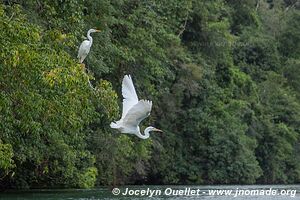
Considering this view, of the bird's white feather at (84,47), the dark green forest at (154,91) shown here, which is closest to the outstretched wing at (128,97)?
the dark green forest at (154,91)

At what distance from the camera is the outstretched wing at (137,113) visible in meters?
15.4

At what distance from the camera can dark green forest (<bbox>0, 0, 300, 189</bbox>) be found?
17.7 m

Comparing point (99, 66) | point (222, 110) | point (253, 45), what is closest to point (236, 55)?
point (253, 45)

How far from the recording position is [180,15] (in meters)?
40.8

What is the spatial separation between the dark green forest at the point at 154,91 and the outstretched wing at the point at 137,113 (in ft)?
4.72

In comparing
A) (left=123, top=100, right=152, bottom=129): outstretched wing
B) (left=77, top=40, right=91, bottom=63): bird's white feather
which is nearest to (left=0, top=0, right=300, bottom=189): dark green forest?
(left=77, top=40, right=91, bottom=63): bird's white feather

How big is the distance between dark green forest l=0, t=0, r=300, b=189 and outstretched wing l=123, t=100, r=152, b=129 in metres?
1.44

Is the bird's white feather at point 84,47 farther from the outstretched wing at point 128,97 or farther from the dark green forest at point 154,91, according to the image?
the outstretched wing at point 128,97

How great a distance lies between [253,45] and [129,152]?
23405mm

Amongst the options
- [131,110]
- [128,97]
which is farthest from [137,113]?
[128,97]

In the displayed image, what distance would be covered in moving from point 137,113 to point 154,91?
2012 cm

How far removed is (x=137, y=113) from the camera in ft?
52.2

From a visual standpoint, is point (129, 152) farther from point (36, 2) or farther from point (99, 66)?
point (36, 2)

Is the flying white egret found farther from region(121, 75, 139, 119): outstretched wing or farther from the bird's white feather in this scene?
the bird's white feather
